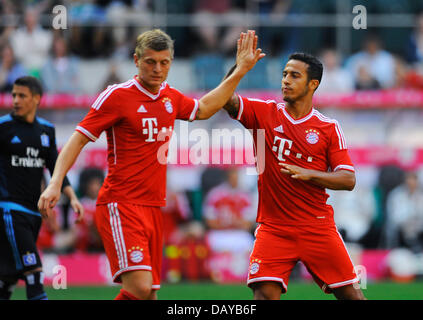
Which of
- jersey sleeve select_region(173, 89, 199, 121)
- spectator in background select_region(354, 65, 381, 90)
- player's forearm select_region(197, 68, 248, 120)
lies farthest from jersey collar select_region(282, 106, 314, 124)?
spectator in background select_region(354, 65, 381, 90)

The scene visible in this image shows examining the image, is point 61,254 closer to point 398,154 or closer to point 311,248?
point 398,154

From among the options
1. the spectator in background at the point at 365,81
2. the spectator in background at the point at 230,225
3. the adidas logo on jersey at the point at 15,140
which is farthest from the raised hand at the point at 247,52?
the spectator in background at the point at 365,81

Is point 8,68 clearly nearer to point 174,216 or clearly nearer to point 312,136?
point 174,216

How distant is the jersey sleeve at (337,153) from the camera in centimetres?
658

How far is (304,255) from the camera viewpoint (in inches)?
254

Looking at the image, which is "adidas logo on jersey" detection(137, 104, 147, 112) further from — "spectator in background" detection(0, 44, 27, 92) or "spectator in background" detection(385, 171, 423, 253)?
"spectator in background" detection(0, 44, 27, 92)

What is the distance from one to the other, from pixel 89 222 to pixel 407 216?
6.01 m

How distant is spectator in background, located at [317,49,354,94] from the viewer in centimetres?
1556

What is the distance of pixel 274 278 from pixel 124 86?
209 centimetres

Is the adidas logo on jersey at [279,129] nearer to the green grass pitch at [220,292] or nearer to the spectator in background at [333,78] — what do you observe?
the green grass pitch at [220,292]

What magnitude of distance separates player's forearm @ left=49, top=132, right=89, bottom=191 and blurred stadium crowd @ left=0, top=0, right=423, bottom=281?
6.79 metres

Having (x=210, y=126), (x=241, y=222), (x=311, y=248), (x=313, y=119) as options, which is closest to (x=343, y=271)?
(x=311, y=248)

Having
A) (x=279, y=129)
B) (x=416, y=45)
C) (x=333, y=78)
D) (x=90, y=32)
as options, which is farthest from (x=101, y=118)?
(x=416, y=45)

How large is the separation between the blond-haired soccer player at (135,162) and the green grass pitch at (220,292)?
170 inches
